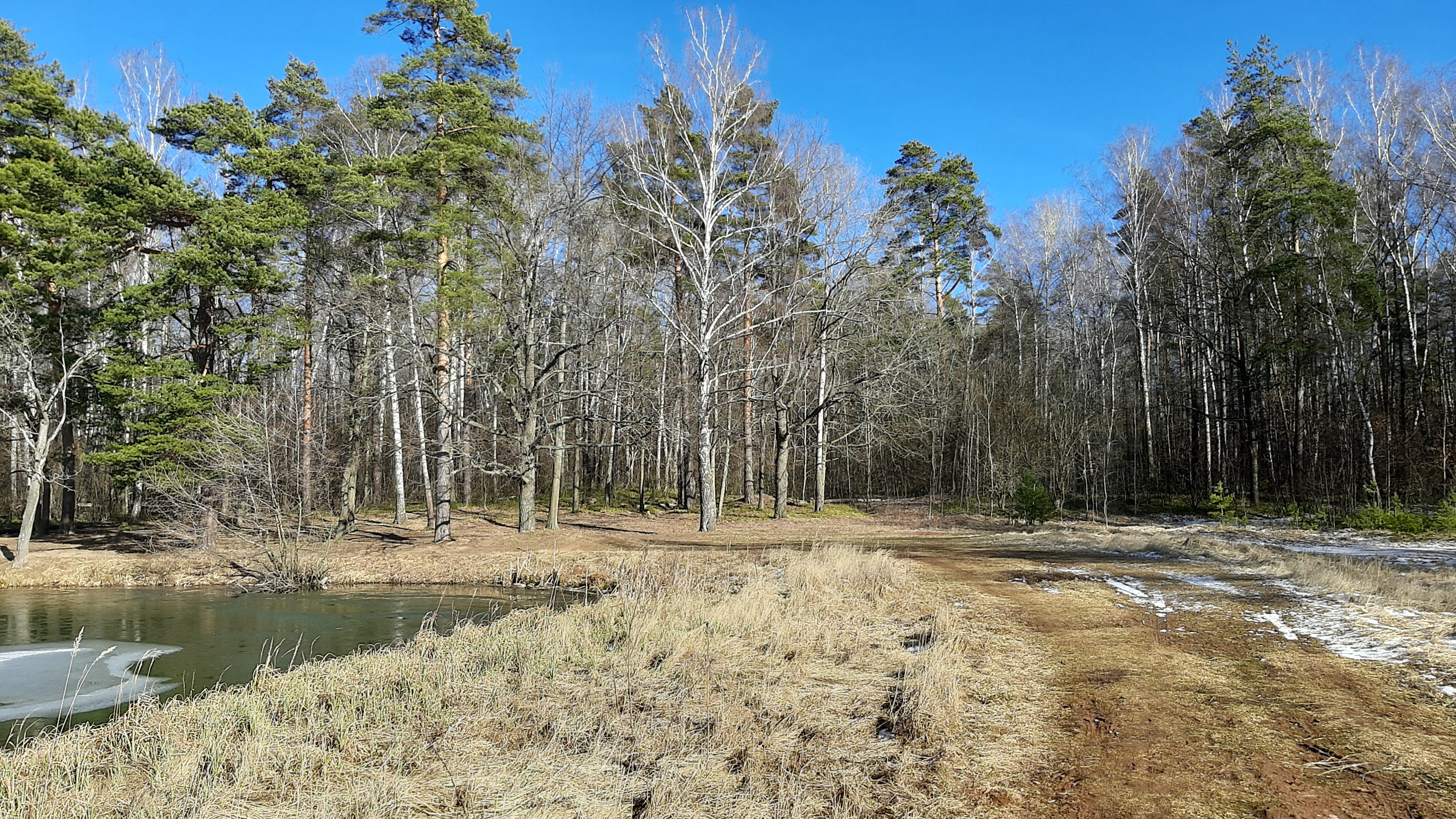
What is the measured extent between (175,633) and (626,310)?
16085 millimetres

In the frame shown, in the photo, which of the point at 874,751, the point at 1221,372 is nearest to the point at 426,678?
the point at 874,751

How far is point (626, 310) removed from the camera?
82.9 feet

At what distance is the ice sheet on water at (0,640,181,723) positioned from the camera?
789 cm

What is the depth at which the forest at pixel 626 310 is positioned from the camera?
18.8 m

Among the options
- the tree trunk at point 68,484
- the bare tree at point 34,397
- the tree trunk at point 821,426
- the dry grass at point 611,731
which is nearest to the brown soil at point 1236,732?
the dry grass at point 611,731

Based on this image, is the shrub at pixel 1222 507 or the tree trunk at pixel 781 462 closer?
the shrub at pixel 1222 507

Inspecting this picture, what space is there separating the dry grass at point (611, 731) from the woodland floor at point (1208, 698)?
0.33 metres

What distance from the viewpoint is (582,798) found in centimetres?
413

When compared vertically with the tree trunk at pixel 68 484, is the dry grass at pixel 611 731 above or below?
below

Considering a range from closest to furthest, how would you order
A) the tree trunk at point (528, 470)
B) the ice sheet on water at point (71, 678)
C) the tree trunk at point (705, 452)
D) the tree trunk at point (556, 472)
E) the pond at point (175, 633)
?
1. the ice sheet on water at point (71, 678)
2. the pond at point (175, 633)
3. the tree trunk at point (528, 470)
4. the tree trunk at point (705, 452)
5. the tree trunk at point (556, 472)

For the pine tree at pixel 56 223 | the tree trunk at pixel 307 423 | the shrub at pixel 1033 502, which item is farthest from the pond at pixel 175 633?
the shrub at pixel 1033 502

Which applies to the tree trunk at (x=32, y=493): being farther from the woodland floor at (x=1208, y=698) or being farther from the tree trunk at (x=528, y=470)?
the woodland floor at (x=1208, y=698)

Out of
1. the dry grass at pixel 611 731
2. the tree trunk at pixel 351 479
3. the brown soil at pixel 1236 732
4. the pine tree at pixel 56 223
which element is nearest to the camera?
→ the brown soil at pixel 1236 732

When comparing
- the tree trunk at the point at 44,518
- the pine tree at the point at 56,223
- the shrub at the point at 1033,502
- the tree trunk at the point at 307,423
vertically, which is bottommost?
the tree trunk at the point at 44,518
